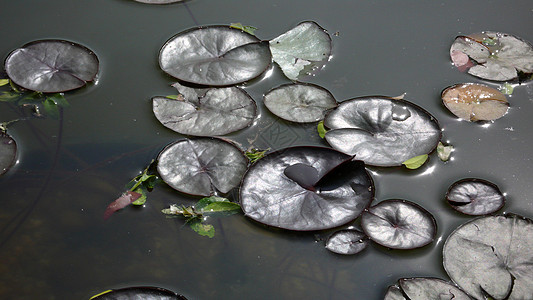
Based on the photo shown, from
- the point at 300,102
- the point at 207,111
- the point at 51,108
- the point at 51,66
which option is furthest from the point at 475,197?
the point at 51,66

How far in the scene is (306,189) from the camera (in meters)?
2.37

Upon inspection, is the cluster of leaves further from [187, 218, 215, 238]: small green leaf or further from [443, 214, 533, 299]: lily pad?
[443, 214, 533, 299]: lily pad

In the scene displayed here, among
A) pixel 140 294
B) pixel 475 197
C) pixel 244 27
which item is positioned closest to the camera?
pixel 140 294

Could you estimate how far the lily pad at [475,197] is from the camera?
2.38m

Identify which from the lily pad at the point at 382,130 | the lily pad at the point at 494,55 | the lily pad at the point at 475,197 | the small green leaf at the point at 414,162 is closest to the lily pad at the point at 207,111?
the lily pad at the point at 382,130

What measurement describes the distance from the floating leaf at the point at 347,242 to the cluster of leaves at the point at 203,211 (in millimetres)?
456

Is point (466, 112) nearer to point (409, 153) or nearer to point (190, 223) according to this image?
point (409, 153)

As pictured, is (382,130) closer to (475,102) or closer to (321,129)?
(321,129)

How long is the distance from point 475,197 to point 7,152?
90.4 inches

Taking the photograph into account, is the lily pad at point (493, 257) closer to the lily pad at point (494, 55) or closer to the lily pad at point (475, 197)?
the lily pad at point (475, 197)

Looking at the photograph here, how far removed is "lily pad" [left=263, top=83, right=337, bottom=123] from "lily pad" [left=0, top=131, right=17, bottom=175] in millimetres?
1301

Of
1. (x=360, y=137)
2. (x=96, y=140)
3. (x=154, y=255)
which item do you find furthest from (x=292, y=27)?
(x=154, y=255)

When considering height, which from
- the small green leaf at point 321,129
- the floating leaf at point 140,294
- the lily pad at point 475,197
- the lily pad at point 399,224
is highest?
the small green leaf at point 321,129

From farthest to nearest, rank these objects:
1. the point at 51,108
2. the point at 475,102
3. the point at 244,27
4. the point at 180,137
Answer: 1. the point at 244,27
2. the point at 475,102
3. the point at 51,108
4. the point at 180,137
